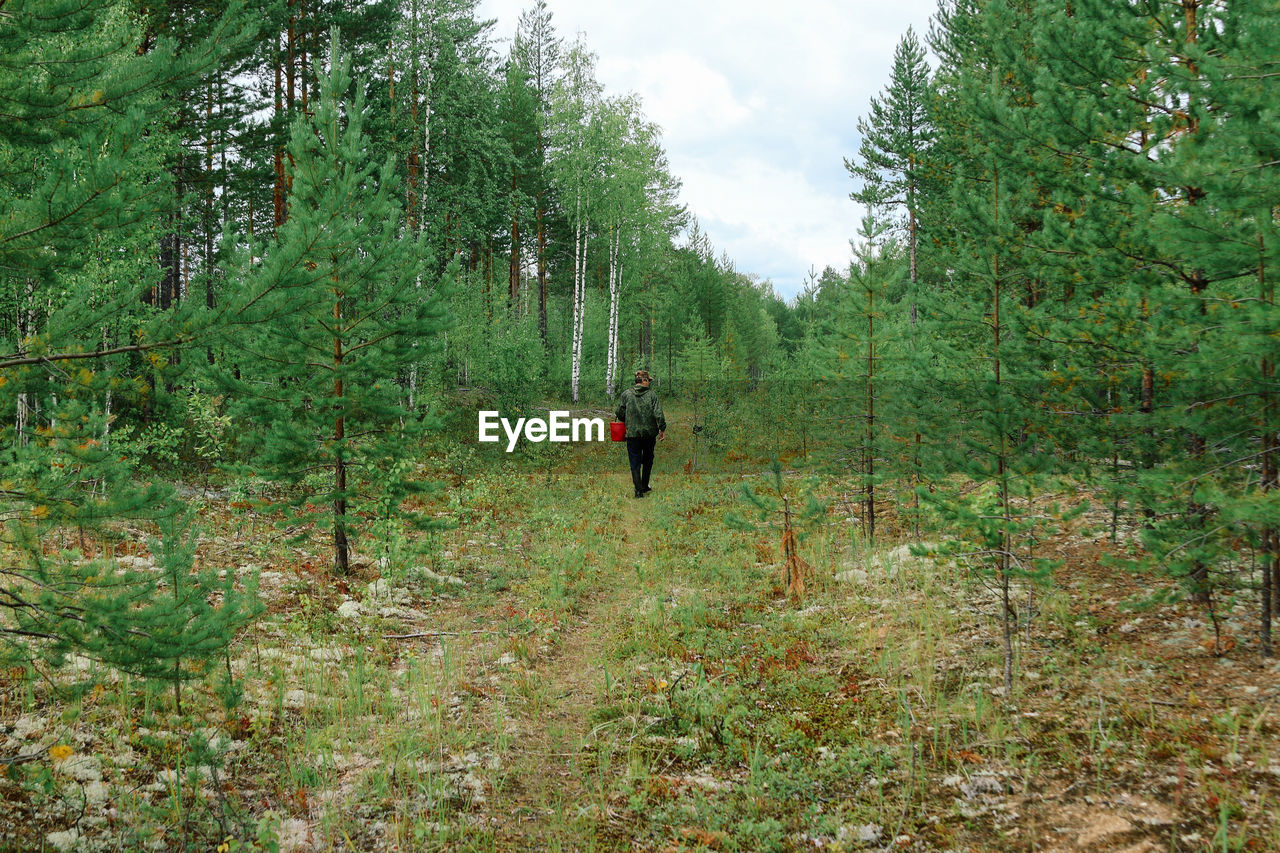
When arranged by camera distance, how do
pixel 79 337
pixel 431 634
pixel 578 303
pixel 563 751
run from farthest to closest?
pixel 578 303 < pixel 431 634 < pixel 563 751 < pixel 79 337

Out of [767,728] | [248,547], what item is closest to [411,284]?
[248,547]

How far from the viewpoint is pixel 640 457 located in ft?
49.4

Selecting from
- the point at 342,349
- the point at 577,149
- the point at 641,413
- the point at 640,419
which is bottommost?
the point at 640,419

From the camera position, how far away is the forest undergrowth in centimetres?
365

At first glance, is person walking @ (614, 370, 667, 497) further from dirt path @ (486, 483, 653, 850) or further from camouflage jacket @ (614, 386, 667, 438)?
dirt path @ (486, 483, 653, 850)

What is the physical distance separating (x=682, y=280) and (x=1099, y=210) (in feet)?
126

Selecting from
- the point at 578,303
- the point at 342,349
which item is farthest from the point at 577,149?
the point at 342,349

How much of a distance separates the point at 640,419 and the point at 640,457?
1.31 m

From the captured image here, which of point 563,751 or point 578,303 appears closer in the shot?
point 563,751

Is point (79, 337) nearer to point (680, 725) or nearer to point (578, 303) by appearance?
point (680, 725)

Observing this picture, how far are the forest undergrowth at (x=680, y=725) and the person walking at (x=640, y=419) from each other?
6234mm

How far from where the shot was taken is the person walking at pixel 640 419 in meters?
Result: 14.0

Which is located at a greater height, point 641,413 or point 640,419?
point 641,413

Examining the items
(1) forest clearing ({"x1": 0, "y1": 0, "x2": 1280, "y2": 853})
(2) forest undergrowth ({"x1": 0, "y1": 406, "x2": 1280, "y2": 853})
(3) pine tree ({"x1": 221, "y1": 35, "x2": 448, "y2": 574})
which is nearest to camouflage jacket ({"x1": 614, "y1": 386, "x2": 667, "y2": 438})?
(1) forest clearing ({"x1": 0, "y1": 0, "x2": 1280, "y2": 853})
